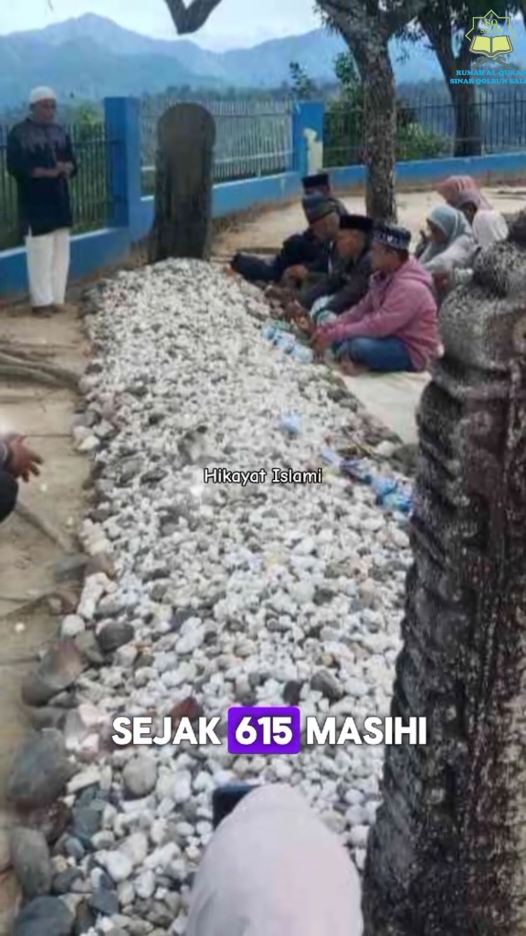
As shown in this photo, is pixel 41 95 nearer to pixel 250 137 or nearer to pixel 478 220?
pixel 478 220

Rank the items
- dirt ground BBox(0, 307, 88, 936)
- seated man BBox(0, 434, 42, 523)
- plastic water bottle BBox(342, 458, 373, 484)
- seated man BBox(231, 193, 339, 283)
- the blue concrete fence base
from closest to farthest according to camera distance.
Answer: dirt ground BBox(0, 307, 88, 936) < seated man BBox(0, 434, 42, 523) < plastic water bottle BBox(342, 458, 373, 484) < seated man BBox(231, 193, 339, 283) < the blue concrete fence base

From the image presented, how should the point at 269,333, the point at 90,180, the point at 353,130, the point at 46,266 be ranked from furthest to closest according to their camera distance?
1. the point at 353,130
2. the point at 90,180
3. the point at 46,266
4. the point at 269,333

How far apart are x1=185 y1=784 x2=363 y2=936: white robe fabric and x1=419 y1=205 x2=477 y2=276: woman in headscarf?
18.1 feet

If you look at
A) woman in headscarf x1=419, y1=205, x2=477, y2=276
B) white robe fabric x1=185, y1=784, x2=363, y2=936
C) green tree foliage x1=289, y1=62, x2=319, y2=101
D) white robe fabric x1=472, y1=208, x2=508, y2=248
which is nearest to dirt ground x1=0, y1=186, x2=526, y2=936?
white robe fabric x1=185, y1=784, x2=363, y2=936

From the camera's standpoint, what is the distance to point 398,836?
1808 millimetres

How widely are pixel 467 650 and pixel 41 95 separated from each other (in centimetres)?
793

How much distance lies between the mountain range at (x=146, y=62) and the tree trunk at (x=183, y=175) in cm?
1305

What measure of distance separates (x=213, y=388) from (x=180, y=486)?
1.47 m

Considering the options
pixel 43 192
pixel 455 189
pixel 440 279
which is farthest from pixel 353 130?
pixel 440 279

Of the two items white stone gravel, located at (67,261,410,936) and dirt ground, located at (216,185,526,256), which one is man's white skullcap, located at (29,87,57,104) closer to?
white stone gravel, located at (67,261,410,936)

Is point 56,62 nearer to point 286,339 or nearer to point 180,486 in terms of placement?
point 286,339

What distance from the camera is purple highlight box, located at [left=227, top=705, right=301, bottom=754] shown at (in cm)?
318

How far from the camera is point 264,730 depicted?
3.29 metres

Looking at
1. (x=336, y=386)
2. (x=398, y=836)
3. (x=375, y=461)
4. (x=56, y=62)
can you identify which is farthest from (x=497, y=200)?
(x=56, y=62)
